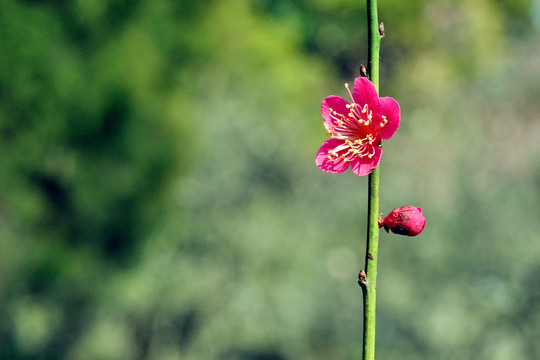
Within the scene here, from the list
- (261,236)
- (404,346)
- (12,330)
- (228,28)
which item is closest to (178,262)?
(261,236)

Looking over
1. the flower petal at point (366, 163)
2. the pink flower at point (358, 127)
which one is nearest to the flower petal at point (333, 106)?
the pink flower at point (358, 127)

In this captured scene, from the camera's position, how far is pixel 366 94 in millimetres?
711

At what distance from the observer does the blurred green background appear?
4.02 metres

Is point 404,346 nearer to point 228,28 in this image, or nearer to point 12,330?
point 12,330

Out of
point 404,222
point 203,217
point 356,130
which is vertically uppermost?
point 356,130

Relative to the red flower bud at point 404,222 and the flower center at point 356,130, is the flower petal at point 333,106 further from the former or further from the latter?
the red flower bud at point 404,222

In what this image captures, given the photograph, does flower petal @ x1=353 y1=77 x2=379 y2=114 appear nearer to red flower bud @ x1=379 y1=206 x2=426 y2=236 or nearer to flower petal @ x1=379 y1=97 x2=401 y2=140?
flower petal @ x1=379 y1=97 x2=401 y2=140

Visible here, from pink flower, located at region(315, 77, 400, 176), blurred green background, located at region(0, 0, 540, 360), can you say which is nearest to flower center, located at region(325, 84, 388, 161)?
pink flower, located at region(315, 77, 400, 176)

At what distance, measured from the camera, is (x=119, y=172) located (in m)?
5.25

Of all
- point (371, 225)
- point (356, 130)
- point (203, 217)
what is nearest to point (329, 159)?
point (356, 130)

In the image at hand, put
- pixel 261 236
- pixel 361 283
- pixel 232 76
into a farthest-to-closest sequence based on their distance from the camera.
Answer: pixel 232 76 < pixel 261 236 < pixel 361 283

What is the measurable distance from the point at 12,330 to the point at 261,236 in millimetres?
2250

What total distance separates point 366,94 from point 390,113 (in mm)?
42

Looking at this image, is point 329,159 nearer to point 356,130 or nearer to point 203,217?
point 356,130
